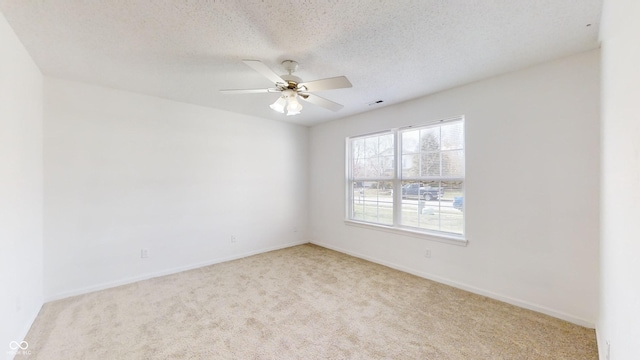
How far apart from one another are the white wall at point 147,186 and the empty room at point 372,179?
0.02 m

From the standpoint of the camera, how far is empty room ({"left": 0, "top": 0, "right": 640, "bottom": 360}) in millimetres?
1732

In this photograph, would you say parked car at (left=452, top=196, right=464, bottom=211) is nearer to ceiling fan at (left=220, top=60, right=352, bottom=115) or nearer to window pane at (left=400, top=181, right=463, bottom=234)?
window pane at (left=400, top=181, right=463, bottom=234)

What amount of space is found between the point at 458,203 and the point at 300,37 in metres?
2.66

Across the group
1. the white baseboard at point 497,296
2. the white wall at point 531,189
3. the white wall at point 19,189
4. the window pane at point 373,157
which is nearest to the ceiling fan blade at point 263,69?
the white wall at point 19,189

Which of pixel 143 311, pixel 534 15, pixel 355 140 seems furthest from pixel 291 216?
pixel 534 15

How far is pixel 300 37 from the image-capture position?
1.99 meters

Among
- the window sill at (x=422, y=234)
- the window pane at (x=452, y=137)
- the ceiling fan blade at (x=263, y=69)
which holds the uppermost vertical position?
the ceiling fan blade at (x=263, y=69)

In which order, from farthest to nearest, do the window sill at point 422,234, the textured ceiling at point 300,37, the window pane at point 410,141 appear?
1. the window pane at point 410,141
2. the window sill at point 422,234
3. the textured ceiling at point 300,37

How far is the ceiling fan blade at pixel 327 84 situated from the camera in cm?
202

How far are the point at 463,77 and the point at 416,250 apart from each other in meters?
2.26

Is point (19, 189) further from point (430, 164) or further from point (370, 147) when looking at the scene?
point (430, 164)

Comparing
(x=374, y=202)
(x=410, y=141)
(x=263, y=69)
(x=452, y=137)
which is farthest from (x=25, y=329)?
(x=452, y=137)

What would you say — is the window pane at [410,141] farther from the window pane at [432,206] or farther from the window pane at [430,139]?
the window pane at [432,206]

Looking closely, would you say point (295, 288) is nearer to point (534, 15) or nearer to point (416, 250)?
point (416, 250)
